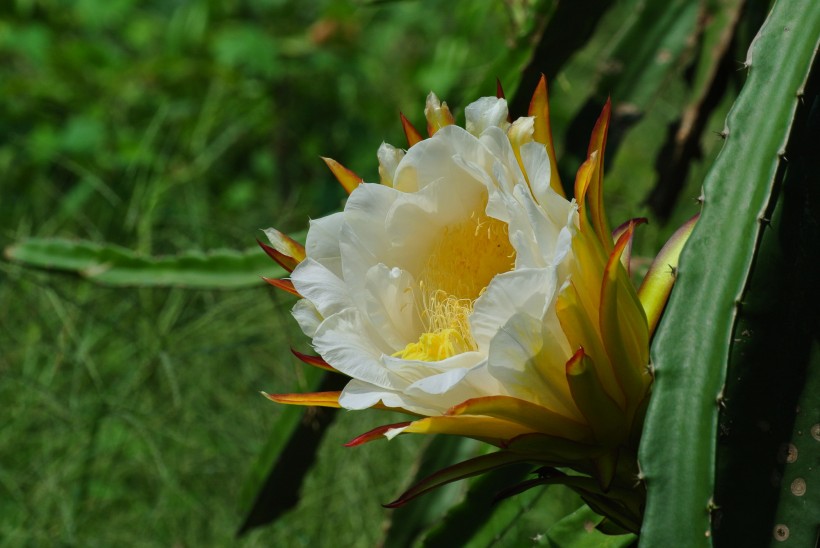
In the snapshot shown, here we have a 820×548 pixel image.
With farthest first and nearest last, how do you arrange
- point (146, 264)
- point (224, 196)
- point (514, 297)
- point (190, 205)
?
point (224, 196)
point (190, 205)
point (146, 264)
point (514, 297)

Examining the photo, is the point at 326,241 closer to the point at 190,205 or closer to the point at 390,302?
the point at 390,302

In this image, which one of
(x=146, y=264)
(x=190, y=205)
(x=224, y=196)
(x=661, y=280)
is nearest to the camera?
(x=661, y=280)

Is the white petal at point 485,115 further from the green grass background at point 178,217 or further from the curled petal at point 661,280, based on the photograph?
the green grass background at point 178,217

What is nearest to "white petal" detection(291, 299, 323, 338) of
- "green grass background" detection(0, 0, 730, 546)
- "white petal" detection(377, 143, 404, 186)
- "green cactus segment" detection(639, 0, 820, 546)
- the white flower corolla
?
the white flower corolla

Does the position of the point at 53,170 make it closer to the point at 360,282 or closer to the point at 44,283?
the point at 44,283

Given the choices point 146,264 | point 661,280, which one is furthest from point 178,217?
point 661,280

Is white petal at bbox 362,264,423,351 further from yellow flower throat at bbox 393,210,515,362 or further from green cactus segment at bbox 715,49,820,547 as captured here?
green cactus segment at bbox 715,49,820,547
